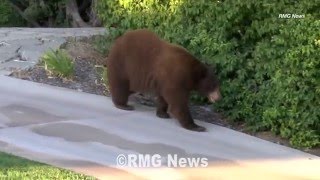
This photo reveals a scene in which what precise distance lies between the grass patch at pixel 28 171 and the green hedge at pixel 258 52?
274 cm

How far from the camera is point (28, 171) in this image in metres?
6.44

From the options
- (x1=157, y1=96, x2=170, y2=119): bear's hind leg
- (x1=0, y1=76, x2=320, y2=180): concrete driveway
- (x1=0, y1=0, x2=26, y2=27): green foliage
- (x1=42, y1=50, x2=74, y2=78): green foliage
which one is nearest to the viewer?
(x1=0, y1=76, x2=320, y2=180): concrete driveway

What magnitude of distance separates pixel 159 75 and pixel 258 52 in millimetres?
1261

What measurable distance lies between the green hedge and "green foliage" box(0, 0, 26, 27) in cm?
1177

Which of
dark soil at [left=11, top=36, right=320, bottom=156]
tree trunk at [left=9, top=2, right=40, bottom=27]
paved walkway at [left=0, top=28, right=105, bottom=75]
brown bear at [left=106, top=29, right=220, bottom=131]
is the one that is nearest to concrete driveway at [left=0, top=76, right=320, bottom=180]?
brown bear at [left=106, top=29, right=220, bottom=131]

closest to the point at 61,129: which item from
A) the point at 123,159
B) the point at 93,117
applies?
the point at 93,117

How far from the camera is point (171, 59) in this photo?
27.0 feet

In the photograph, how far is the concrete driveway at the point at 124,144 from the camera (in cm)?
671

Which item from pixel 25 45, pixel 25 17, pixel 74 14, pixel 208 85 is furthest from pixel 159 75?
pixel 25 17

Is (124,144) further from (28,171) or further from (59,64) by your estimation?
(59,64)

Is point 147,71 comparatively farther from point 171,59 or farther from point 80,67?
point 80,67

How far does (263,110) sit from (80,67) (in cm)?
352

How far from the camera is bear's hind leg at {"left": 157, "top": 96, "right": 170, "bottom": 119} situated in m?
8.57

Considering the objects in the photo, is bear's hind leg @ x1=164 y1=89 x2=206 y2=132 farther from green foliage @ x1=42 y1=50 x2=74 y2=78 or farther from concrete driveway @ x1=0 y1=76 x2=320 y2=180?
green foliage @ x1=42 y1=50 x2=74 y2=78
